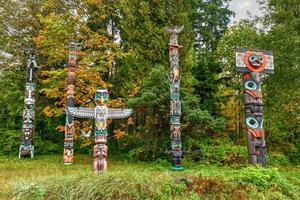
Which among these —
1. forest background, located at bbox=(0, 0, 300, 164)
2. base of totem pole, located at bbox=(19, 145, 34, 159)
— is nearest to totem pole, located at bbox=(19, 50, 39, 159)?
base of totem pole, located at bbox=(19, 145, 34, 159)

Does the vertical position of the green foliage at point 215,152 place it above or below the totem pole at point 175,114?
below

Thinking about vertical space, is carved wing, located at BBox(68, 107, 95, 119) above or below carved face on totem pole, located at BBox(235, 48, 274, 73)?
below

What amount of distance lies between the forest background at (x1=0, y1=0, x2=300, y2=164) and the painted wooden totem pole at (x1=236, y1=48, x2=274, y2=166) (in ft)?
12.5

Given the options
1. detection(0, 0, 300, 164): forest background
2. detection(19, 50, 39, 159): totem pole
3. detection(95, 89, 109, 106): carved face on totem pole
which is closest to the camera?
detection(95, 89, 109, 106): carved face on totem pole

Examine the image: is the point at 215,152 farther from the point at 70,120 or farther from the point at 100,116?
the point at 70,120

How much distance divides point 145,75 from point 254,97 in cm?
754

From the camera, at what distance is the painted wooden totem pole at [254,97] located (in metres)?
11.6

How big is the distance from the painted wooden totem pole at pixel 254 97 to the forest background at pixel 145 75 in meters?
3.82

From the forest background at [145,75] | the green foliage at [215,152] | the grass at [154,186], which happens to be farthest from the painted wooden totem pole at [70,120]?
the grass at [154,186]

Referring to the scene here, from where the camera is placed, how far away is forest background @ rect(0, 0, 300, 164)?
16.8m

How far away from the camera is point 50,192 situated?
7.15 metres

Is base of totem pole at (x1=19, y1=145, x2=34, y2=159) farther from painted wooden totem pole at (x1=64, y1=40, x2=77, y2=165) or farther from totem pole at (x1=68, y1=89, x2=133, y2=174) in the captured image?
totem pole at (x1=68, y1=89, x2=133, y2=174)

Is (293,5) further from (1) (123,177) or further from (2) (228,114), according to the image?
(1) (123,177)

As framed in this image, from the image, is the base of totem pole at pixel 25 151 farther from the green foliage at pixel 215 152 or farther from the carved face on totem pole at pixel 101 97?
the carved face on totem pole at pixel 101 97
